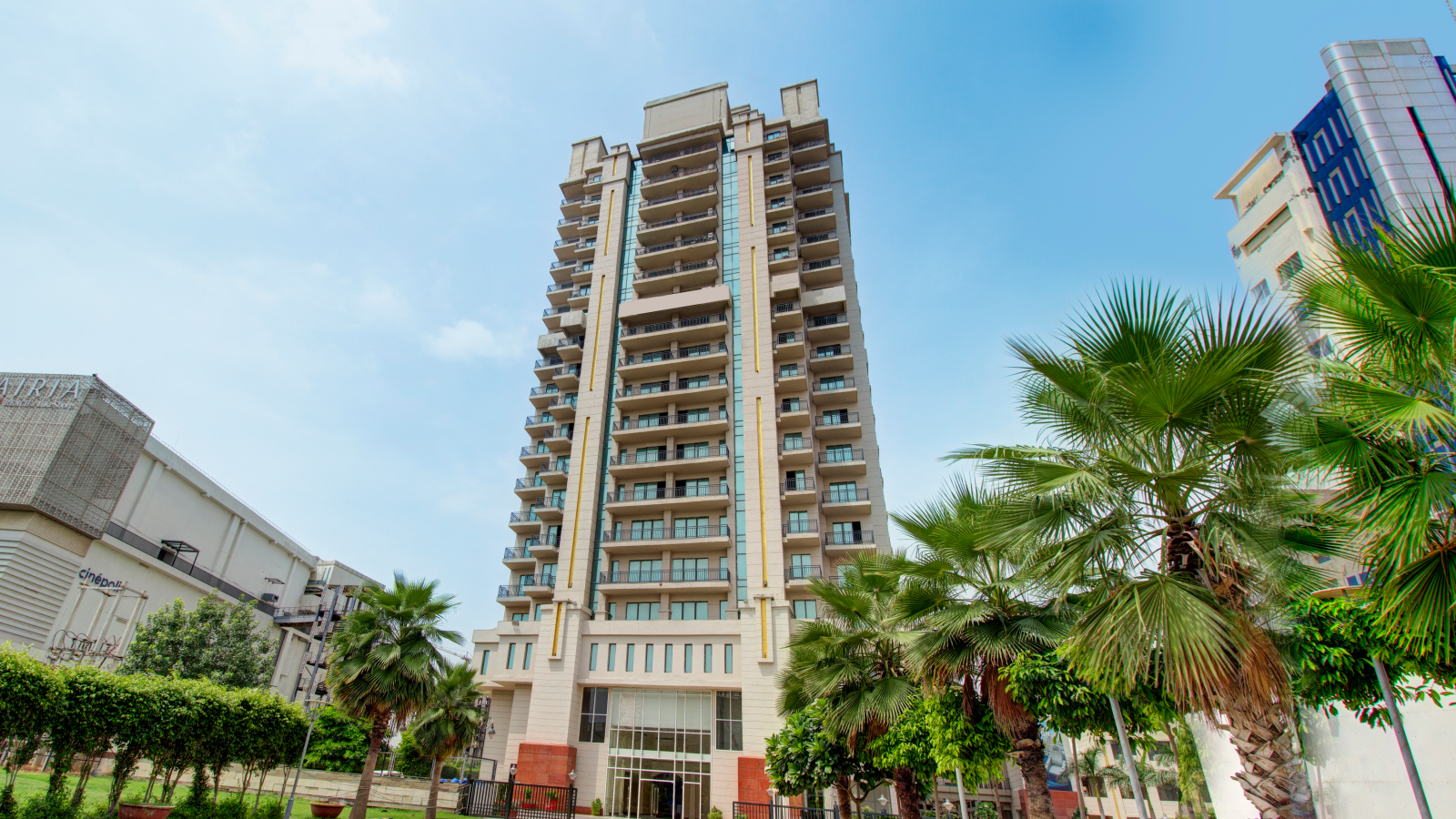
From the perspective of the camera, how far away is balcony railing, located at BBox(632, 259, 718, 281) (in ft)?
168

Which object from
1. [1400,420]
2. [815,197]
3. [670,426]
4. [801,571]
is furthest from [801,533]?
[1400,420]

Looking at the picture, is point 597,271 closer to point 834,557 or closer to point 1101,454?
point 834,557

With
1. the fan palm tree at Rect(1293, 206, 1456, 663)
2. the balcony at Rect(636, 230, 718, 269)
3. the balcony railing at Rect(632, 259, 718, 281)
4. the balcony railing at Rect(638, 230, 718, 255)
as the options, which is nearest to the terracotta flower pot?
the fan palm tree at Rect(1293, 206, 1456, 663)

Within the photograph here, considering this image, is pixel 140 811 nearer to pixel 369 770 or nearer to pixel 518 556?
pixel 369 770

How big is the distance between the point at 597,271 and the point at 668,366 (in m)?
11.1

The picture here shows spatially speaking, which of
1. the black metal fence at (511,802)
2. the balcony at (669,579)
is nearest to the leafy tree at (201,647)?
the black metal fence at (511,802)

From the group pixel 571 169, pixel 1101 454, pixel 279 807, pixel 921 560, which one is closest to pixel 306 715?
pixel 279 807

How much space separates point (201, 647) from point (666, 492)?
26.7 metres

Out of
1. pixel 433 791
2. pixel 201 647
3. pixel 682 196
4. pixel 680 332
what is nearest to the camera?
pixel 433 791

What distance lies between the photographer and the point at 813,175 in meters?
57.0

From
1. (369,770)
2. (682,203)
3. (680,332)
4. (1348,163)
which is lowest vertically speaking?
(369,770)

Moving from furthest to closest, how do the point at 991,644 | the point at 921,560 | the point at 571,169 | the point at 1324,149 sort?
the point at 571,169, the point at 1324,149, the point at 921,560, the point at 991,644

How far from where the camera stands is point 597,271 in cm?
5328

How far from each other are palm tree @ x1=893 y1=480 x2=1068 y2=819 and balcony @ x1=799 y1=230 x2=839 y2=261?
135 ft
